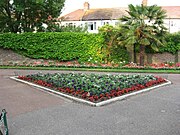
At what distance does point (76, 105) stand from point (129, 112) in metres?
1.93

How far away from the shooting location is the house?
1473 inches

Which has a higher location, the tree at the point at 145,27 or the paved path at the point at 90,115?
the tree at the point at 145,27

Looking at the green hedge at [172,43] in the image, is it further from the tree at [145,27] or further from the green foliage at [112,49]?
the green foliage at [112,49]

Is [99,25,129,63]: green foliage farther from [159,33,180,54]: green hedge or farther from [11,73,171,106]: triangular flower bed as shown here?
[11,73,171,106]: triangular flower bed

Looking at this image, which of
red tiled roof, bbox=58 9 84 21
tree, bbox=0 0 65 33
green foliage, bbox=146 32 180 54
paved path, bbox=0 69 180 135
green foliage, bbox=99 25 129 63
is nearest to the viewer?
paved path, bbox=0 69 180 135

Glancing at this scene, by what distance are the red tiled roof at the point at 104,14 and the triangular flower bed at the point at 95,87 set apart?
27293mm

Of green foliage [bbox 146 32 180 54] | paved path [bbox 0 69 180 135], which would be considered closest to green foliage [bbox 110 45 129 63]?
green foliage [bbox 146 32 180 54]

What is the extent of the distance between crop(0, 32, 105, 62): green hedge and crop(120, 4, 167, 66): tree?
381cm

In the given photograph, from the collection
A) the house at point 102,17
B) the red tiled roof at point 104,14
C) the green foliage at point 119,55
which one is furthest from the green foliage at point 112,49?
the red tiled roof at point 104,14

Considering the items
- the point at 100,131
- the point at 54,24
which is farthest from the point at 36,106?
the point at 54,24

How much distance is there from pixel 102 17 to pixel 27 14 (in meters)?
15.9

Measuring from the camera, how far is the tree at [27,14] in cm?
2442

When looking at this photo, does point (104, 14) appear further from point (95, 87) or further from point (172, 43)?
point (95, 87)

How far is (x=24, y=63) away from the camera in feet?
69.6
